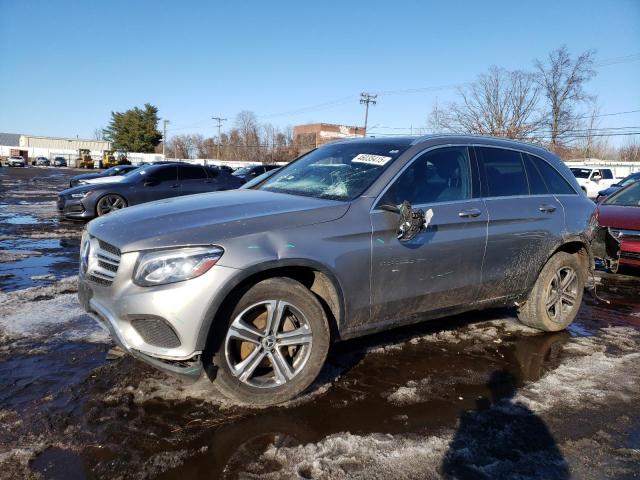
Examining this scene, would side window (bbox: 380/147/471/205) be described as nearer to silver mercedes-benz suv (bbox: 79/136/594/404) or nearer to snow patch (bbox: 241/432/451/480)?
silver mercedes-benz suv (bbox: 79/136/594/404)

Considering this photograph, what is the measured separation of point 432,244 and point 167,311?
1.92 metres

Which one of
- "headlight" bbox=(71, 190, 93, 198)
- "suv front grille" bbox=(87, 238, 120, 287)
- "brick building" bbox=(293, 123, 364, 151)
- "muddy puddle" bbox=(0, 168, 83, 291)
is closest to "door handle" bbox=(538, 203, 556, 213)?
"suv front grille" bbox=(87, 238, 120, 287)

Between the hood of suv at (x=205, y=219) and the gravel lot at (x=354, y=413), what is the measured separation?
1.04 metres

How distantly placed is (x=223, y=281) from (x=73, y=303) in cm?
303

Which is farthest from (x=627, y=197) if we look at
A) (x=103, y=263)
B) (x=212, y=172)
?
(x=212, y=172)

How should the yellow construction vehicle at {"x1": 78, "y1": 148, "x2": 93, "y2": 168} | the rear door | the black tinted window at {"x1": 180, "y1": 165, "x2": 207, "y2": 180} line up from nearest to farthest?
the rear door
the black tinted window at {"x1": 180, "y1": 165, "x2": 207, "y2": 180}
the yellow construction vehicle at {"x1": 78, "y1": 148, "x2": 93, "y2": 168}

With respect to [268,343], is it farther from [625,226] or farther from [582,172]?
[582,172]

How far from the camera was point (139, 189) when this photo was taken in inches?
464

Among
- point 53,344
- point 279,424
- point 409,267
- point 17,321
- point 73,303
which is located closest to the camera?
point 279,424

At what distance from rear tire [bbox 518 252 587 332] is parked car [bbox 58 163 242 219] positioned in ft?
29.5

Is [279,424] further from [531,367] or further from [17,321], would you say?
[17,321]

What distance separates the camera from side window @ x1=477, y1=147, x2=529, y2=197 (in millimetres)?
4172

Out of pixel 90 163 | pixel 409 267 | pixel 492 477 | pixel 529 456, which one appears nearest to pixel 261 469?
pixel 492 477

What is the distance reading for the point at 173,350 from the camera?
268 cm
